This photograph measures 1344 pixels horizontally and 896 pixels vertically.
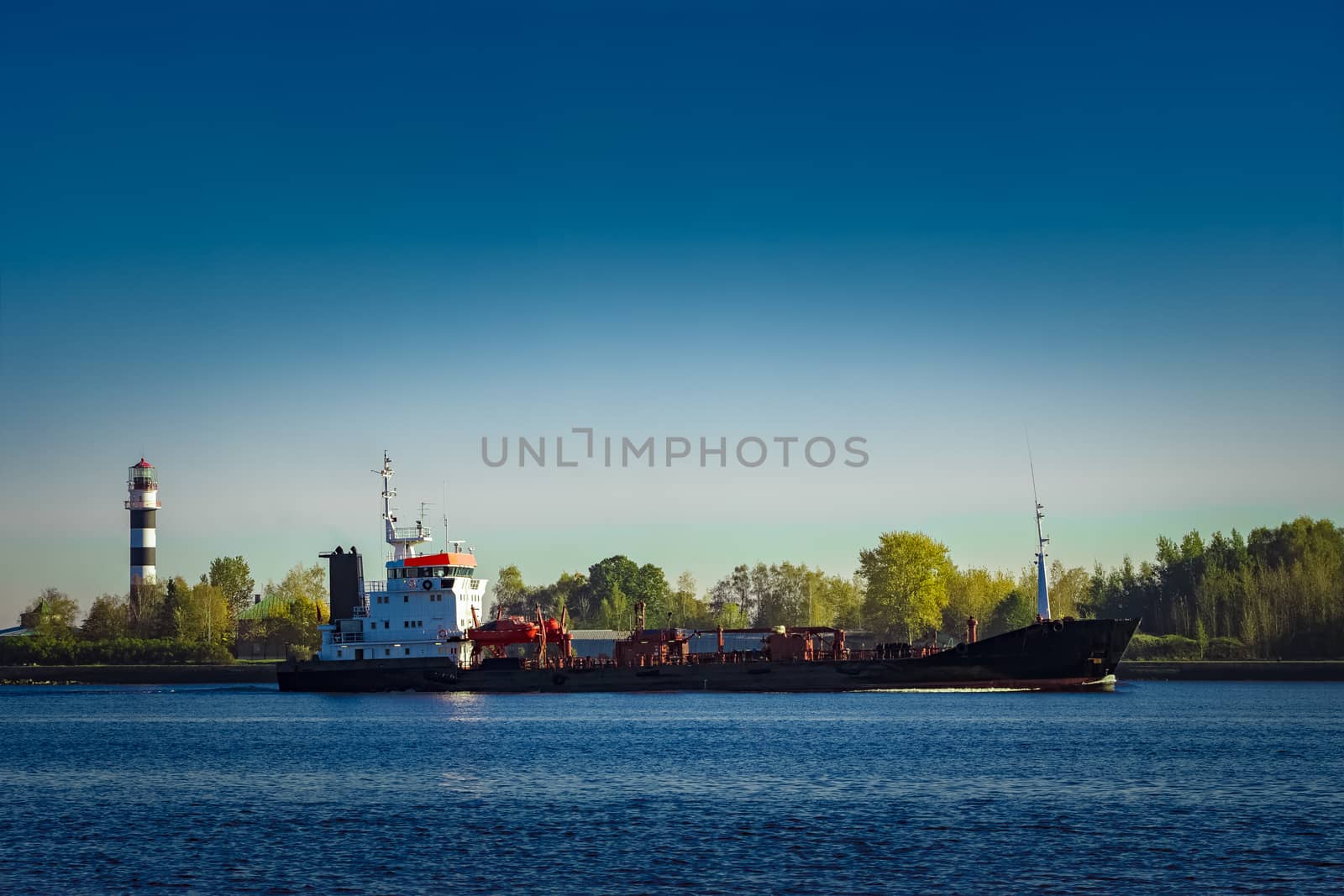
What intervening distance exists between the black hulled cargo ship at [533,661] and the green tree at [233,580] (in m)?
73.0

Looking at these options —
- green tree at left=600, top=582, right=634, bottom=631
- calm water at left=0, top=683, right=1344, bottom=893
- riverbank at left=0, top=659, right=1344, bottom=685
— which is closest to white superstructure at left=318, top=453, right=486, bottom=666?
calm water at left=0, top=683, right=1344, bottom=893

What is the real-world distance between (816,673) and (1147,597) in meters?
59.0

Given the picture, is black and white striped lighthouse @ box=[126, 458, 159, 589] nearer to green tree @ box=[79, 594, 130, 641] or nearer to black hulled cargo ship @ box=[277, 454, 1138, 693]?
green tree @ box=[79, 594, 130, 641]

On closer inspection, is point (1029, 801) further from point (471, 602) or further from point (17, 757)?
point (471, 602)

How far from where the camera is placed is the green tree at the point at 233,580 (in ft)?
490

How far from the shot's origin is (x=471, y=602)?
8112cm

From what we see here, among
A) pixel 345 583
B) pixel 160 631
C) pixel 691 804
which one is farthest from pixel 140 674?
pixel 691 804

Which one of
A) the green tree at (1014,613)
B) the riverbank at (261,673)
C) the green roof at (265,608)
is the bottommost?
the riverbank at (261,673)

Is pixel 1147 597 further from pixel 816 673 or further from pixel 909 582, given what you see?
pixel 816 673

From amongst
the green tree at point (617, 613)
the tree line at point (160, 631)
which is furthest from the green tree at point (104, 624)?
the green tree at point (617, 613)

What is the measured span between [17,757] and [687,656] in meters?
39.8

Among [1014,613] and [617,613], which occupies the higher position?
[617,613]

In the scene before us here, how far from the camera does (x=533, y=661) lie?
8206 cm

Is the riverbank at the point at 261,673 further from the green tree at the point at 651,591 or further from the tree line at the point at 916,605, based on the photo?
the green tree at the point at 651,591
